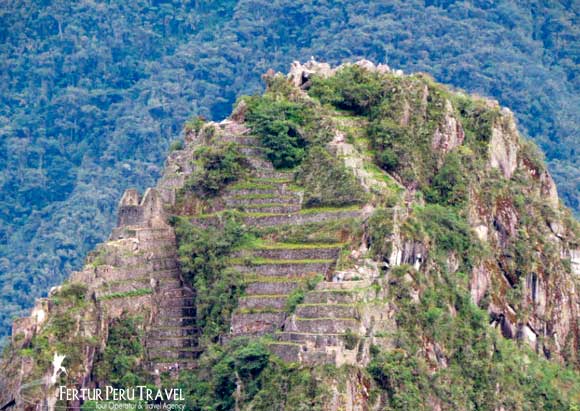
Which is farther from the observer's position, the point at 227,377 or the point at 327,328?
the point at 227,377

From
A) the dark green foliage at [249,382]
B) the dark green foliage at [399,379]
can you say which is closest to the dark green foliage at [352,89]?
the dark green foliage at [249,382]

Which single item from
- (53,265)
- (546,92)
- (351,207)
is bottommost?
(351,207)

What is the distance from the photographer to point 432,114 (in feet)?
426

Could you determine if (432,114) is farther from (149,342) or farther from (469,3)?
(469,3)

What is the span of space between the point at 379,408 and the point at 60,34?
261ft

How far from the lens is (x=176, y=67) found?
186250 mm

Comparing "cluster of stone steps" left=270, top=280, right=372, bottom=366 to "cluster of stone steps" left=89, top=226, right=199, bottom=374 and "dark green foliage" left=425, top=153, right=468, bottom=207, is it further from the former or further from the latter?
"dark green foliage" left=425, top=153, right=468, bottom=207

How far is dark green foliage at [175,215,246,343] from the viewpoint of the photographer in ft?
399

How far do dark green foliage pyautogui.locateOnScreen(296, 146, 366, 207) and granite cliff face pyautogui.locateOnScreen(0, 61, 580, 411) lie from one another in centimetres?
9

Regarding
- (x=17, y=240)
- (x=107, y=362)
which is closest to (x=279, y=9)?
(x=17, y=240)

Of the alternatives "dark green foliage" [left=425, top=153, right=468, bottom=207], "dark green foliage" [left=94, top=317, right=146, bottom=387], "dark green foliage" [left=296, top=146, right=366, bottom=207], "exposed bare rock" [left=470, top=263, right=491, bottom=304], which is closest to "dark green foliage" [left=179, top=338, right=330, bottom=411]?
"dark green foliage" [left=94, top=317, right=146, bottom=387]

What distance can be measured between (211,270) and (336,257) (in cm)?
630

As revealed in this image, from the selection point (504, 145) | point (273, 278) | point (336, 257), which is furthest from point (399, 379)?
point (504, 145)

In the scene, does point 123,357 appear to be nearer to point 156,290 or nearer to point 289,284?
point 156,290
